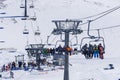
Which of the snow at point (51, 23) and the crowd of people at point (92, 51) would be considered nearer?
the crowd of people at point (92, 51)

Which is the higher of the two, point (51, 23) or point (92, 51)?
point (51, 23)

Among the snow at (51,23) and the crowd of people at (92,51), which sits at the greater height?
the snow at (51,23)

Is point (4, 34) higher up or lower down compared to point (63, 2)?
lower down

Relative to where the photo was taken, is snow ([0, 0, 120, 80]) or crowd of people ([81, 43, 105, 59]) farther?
snow ([0, 0, 120, 80])

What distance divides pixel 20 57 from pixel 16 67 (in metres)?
4.11

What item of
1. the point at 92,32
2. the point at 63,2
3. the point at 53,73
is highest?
the point at 63,2

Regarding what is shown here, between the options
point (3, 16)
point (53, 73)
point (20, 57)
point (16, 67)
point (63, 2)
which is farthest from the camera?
point (63, 2)

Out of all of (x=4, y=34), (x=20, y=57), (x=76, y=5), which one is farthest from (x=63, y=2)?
(x=20, y=57)

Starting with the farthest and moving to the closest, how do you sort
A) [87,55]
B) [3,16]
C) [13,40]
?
[3,16], [13,40], [87,55]

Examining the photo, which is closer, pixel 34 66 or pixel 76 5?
pixel 34 66

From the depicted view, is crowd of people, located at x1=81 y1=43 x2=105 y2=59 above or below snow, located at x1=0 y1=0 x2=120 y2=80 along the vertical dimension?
below

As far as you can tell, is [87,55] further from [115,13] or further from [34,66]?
[115,13]

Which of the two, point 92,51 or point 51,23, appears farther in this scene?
point 51,23

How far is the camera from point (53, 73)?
36938mm
